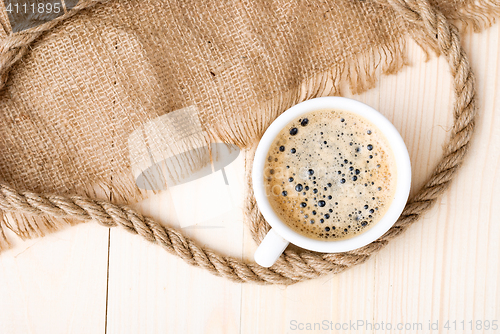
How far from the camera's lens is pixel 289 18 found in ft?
2.18

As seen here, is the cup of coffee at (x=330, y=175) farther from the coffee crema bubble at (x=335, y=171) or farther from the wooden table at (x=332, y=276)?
the wooden table at (x=332, y=276)

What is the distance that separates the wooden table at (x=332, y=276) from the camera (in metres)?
0.68

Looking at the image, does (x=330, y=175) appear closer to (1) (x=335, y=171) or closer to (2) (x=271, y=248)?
(1) (x=335, y=171)

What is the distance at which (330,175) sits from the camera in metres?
0.59

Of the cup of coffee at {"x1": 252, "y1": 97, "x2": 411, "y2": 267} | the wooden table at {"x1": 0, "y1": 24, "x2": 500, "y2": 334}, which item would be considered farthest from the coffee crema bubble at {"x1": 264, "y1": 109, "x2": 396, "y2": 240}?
the wooden table at {"x1": 0, "y1": 24, "x2": 500, "y2": 334}

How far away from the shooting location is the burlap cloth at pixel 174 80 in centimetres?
66

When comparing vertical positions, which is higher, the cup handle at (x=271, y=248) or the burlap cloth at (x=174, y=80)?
the burlap cloth at (x=174, y=80)

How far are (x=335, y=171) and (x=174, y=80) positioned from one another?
1.00 feet

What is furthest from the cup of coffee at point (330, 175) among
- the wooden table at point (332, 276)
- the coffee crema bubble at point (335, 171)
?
the wooden table at point (332, 276)

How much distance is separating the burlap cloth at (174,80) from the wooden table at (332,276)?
3 centimetres

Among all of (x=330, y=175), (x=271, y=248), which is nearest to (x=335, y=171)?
(x=330, y=175)

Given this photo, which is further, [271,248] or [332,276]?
[332,276]

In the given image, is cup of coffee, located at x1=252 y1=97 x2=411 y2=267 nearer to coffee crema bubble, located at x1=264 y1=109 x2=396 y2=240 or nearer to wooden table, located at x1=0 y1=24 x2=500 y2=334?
coffee crema bubble, located at x1=264 y1=109 x2=396 y2=240

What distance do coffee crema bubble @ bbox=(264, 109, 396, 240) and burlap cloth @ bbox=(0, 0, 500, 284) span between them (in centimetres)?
9
